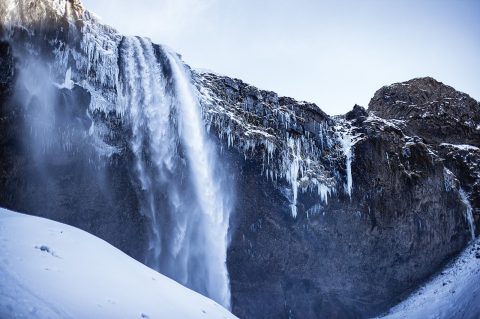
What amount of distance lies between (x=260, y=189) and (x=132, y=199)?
8118mm

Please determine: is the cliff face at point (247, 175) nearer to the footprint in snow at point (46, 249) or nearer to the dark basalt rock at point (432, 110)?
the dark basalt rock at point (432, 110)

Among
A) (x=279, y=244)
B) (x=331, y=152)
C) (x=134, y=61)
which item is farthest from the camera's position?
(x=331, y=152)

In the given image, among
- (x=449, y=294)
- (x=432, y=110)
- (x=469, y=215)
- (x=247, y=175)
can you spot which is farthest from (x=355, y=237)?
(x=432, y=110)

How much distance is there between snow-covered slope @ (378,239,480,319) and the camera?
14539mm

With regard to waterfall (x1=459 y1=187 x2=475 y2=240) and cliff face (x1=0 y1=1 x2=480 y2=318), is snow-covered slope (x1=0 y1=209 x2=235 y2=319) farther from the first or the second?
waterfall (x1=459 y1=187 x2=475 y2=240)

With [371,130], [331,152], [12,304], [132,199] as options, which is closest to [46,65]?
[132,199]

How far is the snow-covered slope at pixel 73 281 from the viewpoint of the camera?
20.0 feet

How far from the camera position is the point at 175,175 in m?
23.7

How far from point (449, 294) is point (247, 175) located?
12919mm

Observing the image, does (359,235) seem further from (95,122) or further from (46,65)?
(46,65)

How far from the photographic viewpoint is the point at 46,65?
787 inches

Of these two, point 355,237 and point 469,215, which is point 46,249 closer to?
point 355,237

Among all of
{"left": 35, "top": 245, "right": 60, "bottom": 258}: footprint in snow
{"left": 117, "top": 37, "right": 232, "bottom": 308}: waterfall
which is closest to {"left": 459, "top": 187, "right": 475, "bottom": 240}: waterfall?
{"left": 117, "top": 37, "right": 232, "bottom": 308}: waterfall

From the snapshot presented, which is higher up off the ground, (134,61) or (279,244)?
(134,61)
